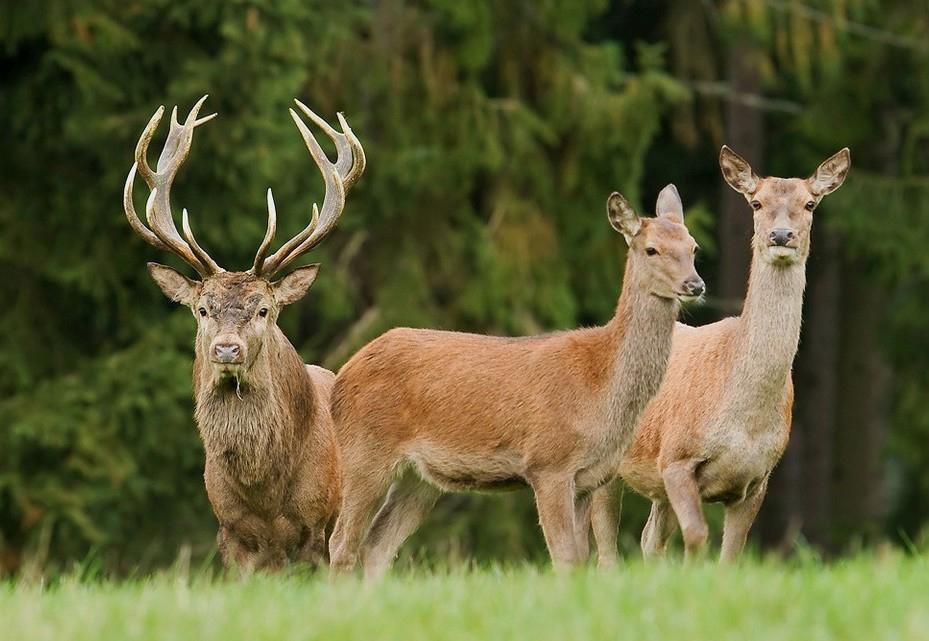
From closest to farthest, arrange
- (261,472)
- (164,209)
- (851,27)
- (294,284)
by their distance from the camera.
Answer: (261,472) < (294,284) < (164,209) < (851,27)

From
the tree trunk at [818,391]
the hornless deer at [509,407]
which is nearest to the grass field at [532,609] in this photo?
the hornless deer at [509,407]

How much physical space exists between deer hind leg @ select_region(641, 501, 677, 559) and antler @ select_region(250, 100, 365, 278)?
7.53 feet

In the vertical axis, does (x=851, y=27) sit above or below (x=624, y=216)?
above

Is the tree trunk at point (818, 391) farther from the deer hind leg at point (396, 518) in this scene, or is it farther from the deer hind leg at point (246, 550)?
the deer hind leg at point (246, 550)

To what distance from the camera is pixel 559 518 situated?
902 cm

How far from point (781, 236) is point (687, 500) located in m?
1.30

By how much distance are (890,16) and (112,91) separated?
29.0ft

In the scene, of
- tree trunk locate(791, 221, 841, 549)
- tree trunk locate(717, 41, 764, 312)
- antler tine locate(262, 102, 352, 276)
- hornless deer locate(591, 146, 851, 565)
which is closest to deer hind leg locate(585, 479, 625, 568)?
hornless deer locate(591, 146, 851, 565)

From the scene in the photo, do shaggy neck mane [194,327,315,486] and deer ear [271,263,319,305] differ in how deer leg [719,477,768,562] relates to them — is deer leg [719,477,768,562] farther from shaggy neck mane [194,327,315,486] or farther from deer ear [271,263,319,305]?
deer ear [271,263,319,305]

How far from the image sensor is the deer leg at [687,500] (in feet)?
30.8

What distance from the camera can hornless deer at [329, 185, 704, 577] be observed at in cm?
918

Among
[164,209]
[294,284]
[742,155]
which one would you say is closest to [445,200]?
[742,155]

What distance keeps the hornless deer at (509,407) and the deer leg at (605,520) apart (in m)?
0.96

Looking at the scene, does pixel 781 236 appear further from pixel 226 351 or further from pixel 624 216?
pixel 226 351
